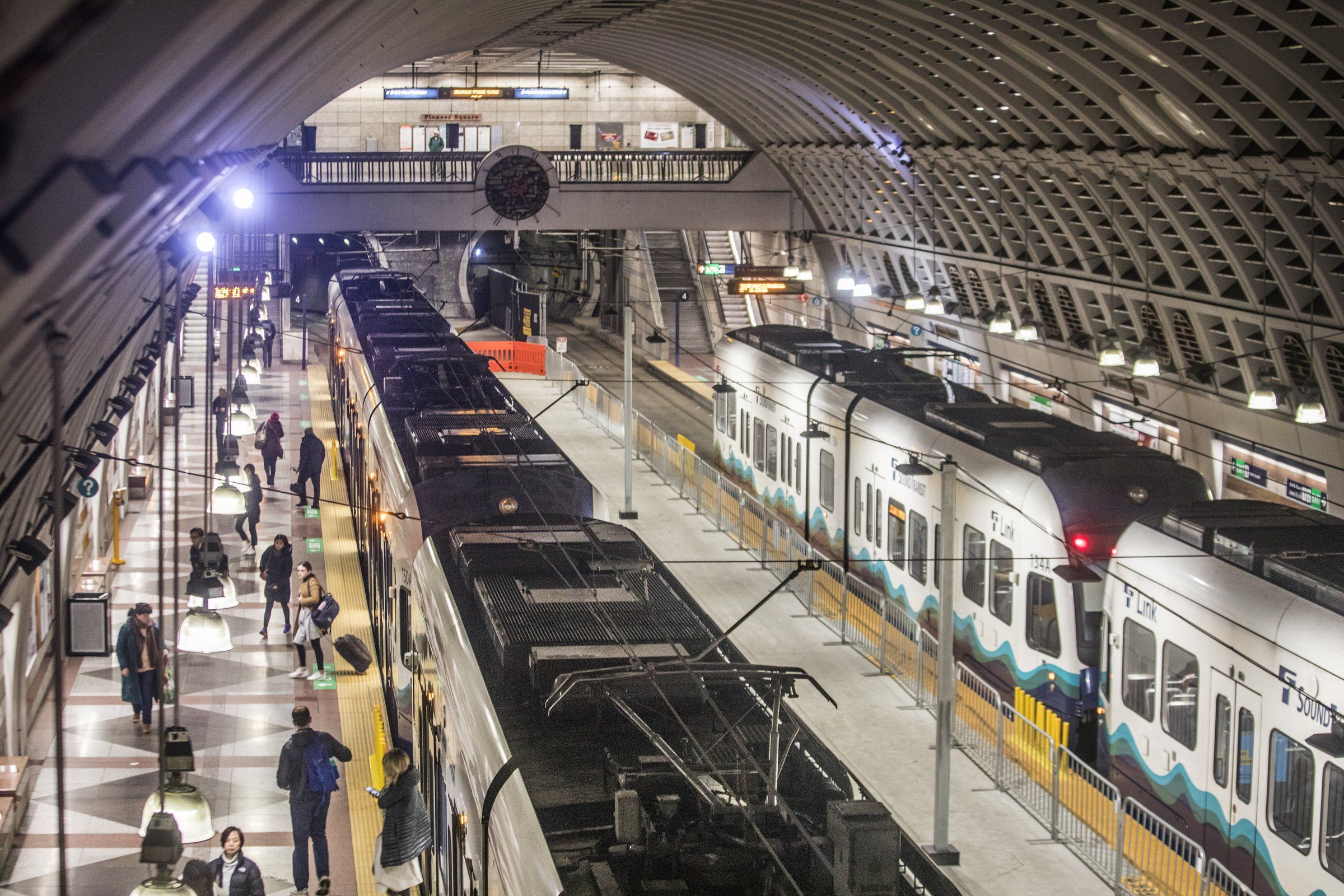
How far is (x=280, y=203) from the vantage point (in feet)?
123

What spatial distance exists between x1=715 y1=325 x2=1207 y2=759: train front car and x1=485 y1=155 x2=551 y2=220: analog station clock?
12.4 metres

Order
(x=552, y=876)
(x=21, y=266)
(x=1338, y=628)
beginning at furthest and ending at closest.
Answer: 1. (x=1338, y=628)
2. (x=552, y=876)
3. (x=21, y=266)

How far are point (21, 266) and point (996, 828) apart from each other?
46.1 feet

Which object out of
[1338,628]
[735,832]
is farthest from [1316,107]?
[735,832]

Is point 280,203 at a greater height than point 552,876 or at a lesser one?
greater

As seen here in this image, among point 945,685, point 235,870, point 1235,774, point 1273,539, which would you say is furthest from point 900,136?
point 235,870

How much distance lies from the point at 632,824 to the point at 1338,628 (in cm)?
591


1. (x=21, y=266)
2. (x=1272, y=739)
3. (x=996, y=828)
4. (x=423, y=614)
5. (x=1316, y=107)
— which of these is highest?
(x=1316, y=107)

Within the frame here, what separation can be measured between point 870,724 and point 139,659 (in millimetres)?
7949

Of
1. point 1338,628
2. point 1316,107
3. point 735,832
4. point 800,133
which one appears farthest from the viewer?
point 800,133

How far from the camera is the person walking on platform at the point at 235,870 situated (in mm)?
11383

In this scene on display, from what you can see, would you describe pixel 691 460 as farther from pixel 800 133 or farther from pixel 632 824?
pixel 632 824

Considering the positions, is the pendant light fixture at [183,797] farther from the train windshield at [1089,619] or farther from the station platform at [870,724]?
the train windshield at [1089,619]

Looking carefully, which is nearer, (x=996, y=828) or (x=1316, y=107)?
(x=996, y=828)
